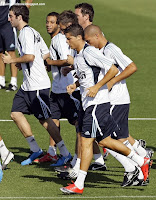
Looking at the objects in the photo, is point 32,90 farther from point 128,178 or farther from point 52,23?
point 128,178

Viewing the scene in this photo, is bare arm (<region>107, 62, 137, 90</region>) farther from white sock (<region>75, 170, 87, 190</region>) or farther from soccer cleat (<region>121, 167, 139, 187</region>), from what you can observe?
white sock (<region>75, 170, 87, 190</region>)

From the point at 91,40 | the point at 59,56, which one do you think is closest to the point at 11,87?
the point at 59,56

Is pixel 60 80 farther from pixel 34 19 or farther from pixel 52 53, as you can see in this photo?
pixel 34 19

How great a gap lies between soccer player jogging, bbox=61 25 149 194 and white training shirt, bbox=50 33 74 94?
5.31ft

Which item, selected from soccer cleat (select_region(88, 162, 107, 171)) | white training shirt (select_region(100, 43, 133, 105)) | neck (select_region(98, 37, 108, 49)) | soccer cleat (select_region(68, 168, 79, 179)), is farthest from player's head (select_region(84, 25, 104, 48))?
soccer cleat (select_region(88, 162, 107, 171))

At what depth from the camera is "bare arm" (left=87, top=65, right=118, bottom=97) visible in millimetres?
10008

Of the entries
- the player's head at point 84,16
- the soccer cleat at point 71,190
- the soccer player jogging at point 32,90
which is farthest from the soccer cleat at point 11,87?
the soccer cleat at point 71,190

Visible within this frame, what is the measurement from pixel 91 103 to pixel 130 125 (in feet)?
17.0

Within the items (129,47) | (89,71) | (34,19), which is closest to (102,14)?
(34,19)

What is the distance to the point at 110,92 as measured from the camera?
36.2 ft

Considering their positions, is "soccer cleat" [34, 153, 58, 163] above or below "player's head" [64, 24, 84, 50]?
below

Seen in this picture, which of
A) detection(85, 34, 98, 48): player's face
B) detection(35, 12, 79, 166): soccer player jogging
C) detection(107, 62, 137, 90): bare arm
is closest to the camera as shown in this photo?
detection(85, 34, 98, 48): player's face

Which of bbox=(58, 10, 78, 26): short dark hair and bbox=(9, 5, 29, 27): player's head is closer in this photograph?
bbox=(58, 10, 78, 26): short dark hair

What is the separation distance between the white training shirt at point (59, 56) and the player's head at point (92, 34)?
1.23m
